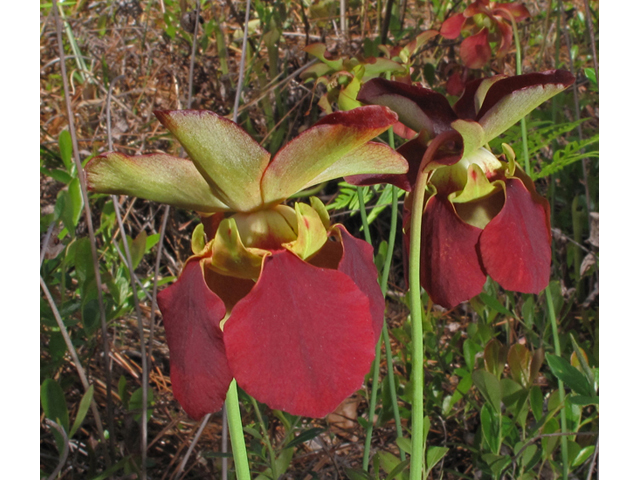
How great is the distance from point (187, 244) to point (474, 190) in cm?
157

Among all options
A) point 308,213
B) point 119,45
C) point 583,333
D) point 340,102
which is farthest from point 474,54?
point 119,45

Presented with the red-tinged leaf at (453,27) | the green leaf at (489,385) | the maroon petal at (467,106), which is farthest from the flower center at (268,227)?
the red-tinged leaf at (453,27)

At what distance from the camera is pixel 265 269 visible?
1.46ft

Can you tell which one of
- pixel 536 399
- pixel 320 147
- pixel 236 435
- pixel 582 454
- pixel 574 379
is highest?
pixel 320 147

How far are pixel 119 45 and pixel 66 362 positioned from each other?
156cm

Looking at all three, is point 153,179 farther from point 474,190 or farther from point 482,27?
point 482,27

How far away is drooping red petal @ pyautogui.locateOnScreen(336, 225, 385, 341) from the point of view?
487 millimetres

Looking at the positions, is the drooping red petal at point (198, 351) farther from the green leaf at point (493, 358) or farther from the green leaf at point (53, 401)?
the green leaf at point (493, 358)

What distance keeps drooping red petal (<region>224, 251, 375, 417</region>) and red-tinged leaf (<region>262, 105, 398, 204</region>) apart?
80 mm

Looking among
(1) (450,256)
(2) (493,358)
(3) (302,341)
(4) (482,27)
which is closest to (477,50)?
(4) (482,27)

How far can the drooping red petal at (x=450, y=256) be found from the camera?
587 millimetres

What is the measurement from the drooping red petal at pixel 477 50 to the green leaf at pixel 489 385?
0.81 meters

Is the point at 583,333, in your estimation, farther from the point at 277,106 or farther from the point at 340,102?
the point at 277,106

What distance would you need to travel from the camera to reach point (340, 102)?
3.22 feet
